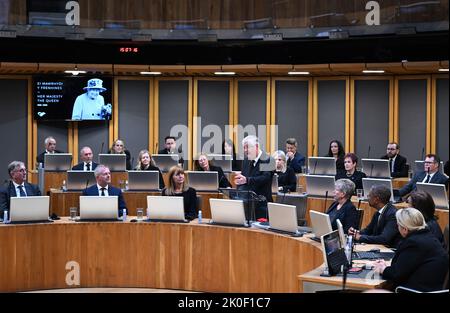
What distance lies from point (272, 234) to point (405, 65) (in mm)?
5941

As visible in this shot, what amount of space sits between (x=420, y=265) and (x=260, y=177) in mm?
3289

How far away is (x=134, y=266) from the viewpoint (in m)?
8.16

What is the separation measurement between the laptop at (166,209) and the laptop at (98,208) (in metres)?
0.37

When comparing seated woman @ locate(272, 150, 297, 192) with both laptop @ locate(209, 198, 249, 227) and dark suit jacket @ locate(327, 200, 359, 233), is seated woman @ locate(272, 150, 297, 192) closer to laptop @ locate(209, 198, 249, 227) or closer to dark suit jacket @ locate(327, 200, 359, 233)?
laptop @ locate(209, 198, 249, 227)

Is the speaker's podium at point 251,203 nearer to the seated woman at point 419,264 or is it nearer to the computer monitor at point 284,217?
the computer monitor at point 284,217

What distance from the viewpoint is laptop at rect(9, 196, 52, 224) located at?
778cm

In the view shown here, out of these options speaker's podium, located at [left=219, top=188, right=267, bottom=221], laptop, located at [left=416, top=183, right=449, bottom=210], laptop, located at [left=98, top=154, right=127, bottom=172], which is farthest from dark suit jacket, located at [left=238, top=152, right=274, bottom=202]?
laptop, located at [left=98, top=154, right=127, bottom=172]

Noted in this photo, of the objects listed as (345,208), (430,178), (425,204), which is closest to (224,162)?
(430,178)

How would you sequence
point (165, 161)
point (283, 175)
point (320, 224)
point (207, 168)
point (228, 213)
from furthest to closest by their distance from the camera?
1. point (165, 161)
2. point (207, 168)
3. point (283, 175)
4. point (228, 213)
5. point (320, 224)

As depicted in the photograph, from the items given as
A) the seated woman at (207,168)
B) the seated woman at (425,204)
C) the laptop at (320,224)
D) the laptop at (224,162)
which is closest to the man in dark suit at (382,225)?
the laptop at (320,224)

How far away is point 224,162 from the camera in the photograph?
40.2 feet

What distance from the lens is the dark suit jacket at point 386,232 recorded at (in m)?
6.66

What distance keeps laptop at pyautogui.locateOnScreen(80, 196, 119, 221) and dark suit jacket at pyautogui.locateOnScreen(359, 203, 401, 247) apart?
269 centimetres

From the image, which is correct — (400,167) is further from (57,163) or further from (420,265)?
(420,265)
